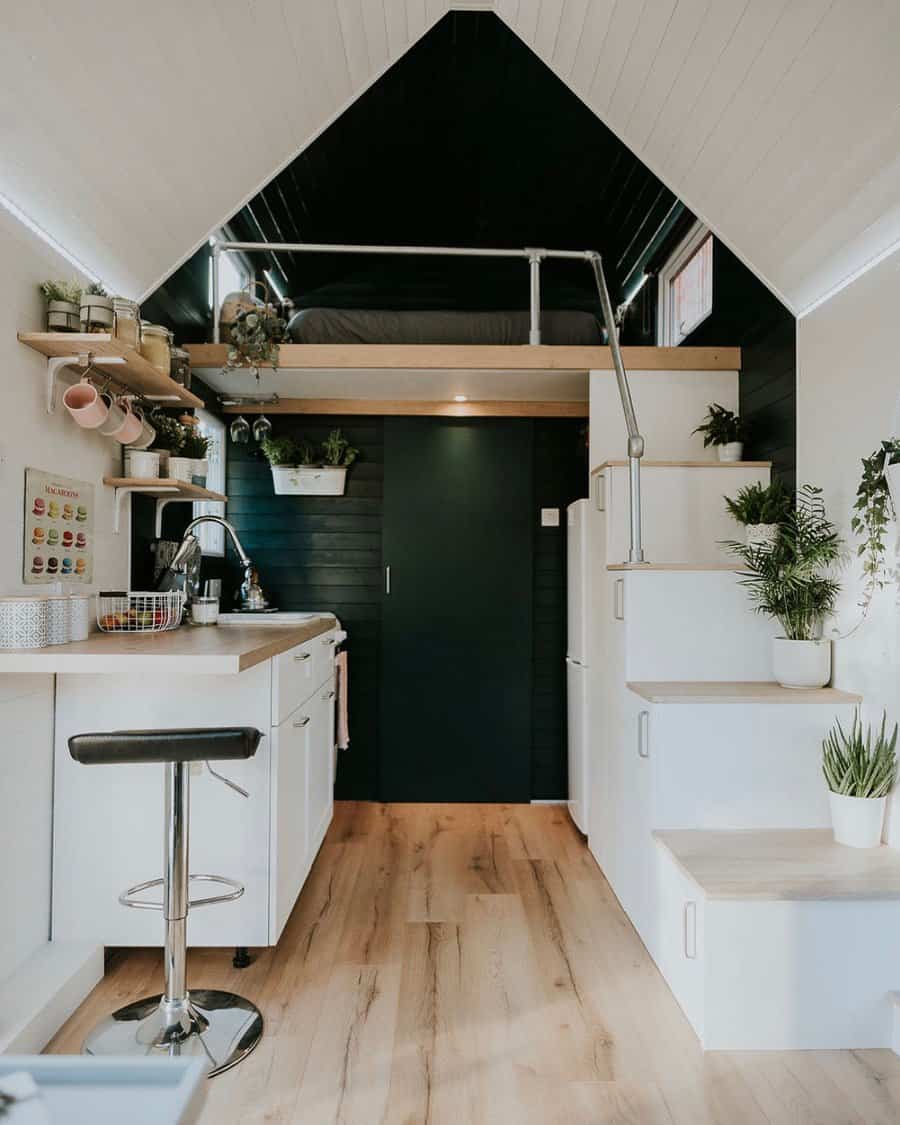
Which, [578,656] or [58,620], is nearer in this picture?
[58,620]

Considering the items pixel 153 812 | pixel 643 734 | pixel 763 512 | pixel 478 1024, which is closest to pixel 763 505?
pixel 763 512

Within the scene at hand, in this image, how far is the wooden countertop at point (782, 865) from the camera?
6.61 ft

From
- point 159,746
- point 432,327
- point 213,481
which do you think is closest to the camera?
point 159,746

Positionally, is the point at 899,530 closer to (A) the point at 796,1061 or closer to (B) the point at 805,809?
(B) the point at 805,809

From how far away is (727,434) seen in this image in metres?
3.34

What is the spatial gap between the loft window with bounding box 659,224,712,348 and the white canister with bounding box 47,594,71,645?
10.1ft

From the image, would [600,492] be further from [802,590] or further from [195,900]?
[195,900]

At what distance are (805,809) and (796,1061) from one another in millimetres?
759

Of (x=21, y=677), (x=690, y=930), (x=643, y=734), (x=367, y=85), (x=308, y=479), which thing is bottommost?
(x=690, y=930)

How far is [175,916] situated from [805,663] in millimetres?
2063

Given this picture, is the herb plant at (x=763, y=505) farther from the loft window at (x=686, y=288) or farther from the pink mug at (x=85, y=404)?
the pink mug at (x=85, y=404)

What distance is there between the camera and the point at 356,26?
100 inches

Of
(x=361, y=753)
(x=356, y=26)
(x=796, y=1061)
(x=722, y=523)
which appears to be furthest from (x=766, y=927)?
(x=356, y=26)

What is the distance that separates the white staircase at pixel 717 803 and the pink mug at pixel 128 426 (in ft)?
5.67
